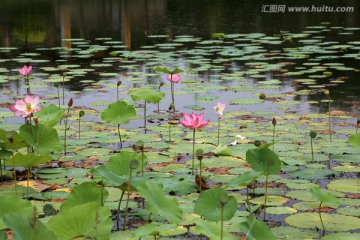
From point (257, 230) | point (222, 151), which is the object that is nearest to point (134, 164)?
point (257, 230)

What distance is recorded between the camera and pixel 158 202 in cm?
177

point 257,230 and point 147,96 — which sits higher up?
point 147,96

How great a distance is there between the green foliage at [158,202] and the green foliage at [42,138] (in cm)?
83

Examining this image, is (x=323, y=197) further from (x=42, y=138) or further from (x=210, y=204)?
(x=42, y=138)

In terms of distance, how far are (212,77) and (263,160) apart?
322cm

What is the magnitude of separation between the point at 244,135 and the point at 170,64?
114 inches

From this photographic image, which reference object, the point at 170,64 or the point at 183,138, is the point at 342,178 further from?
the point at 170,64

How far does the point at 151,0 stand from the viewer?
18547mm

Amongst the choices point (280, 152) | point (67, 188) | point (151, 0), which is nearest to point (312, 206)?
point (280, 152)

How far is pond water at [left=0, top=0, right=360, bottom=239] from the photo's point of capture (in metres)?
2.98

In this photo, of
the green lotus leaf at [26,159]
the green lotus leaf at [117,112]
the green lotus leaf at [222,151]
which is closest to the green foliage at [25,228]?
the green lotus leaf at [26,159]

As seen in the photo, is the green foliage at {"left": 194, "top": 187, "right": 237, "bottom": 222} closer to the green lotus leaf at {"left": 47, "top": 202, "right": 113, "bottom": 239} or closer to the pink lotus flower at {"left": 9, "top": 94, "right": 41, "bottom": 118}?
the green lotus leaf at {"left": 47, "top": 202, "right": 113, "bottom": 239}

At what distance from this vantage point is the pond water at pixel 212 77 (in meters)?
2.98
